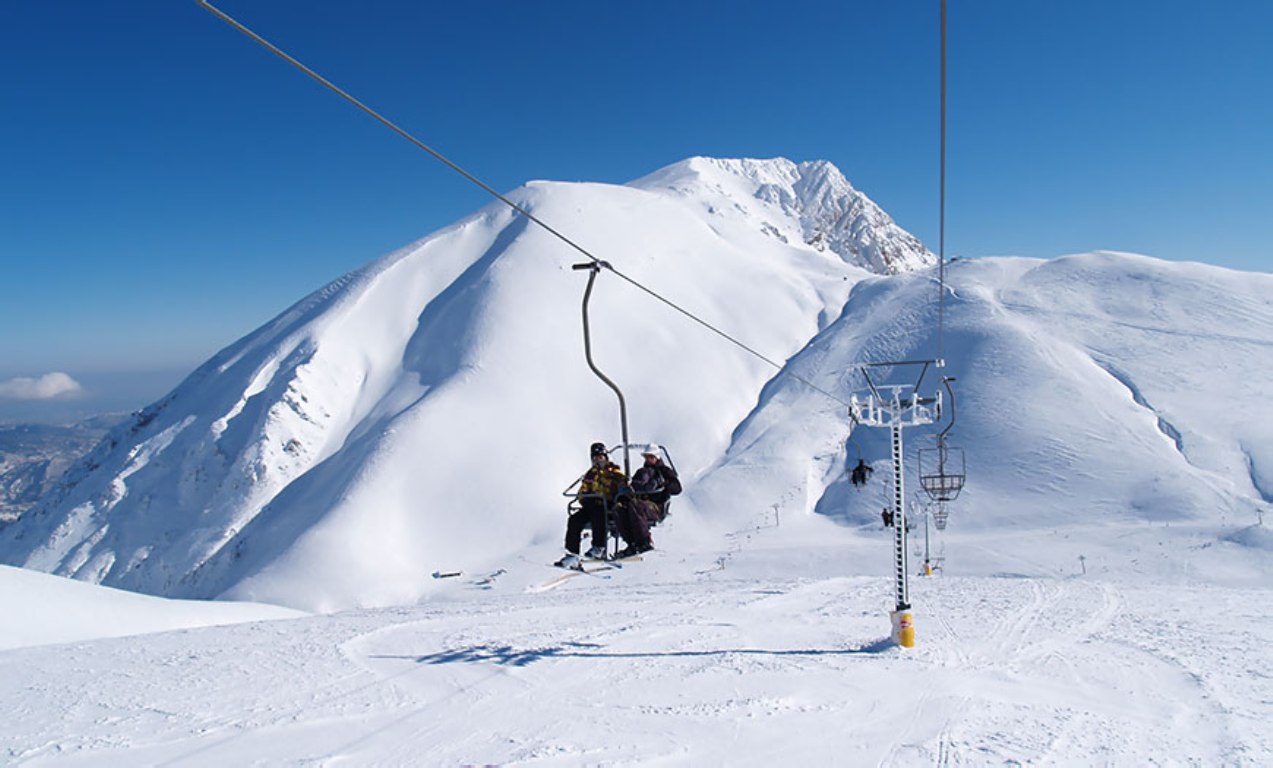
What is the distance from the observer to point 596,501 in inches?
477

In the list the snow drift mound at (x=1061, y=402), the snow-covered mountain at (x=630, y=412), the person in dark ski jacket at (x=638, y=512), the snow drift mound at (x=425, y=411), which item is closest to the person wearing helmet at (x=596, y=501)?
the person in dark ski jacket at (x=638, y=512)

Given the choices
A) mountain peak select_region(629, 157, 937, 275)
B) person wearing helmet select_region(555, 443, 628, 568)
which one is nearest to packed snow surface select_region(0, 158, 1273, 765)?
person wearing helmet select_region(555, 443, 628, 568)

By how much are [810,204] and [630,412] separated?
91.9 m

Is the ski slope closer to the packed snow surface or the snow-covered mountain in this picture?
the packed snow surface

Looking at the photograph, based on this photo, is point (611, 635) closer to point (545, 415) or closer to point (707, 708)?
point (707, 708)

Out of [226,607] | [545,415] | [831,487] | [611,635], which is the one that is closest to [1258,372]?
[831,487]

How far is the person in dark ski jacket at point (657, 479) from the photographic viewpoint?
11703 millimetres

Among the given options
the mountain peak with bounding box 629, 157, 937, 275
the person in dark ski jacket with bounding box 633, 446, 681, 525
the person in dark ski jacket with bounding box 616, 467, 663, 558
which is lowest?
the person in dark ski jacket with bounding box 616, 467, 663, 558

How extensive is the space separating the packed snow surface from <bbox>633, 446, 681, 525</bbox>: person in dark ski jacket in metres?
2.05

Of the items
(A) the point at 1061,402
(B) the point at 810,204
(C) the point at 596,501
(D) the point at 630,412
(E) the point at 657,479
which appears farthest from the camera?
(B) the point at 810,204

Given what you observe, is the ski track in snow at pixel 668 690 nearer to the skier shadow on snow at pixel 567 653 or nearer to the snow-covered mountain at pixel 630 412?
the skier shadow on snow at pixel 567 653

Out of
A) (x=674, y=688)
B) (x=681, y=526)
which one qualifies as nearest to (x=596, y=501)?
(x=674, y=688)

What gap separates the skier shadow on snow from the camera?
10.1m

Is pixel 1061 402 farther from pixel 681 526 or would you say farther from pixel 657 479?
pixel 657 479
